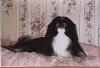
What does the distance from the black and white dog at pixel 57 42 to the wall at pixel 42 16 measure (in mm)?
40

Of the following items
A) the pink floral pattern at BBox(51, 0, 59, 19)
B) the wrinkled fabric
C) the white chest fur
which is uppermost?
the pink floral pattern at BBox(51, 0, 59, 19)

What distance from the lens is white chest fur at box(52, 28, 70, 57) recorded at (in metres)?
2.19

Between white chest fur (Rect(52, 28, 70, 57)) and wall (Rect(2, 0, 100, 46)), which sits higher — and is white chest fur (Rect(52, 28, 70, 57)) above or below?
below

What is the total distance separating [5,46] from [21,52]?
4.0 inches

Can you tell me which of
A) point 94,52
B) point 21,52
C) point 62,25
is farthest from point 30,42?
point 94,52

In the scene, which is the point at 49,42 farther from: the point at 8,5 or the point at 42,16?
the point at 8,5

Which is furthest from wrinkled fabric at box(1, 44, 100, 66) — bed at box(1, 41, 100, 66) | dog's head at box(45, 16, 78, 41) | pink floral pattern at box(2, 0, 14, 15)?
pink floral pattern at box(2, 0, 14, 15)

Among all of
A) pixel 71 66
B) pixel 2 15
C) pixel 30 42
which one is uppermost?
pixel 2 15

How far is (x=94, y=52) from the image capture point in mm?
2229

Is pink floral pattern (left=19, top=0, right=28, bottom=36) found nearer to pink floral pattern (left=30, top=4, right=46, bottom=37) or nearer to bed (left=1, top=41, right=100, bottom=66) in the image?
pink floral pattern (left=30, top=4, right=46, bottom=37)

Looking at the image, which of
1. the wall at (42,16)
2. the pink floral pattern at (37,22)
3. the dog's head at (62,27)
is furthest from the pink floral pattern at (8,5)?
the dog's head at (62,27)

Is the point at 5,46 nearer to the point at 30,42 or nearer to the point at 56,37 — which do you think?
the point at 30,42

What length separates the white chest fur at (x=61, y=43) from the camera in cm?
219

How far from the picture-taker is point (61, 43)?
2.20 metres
